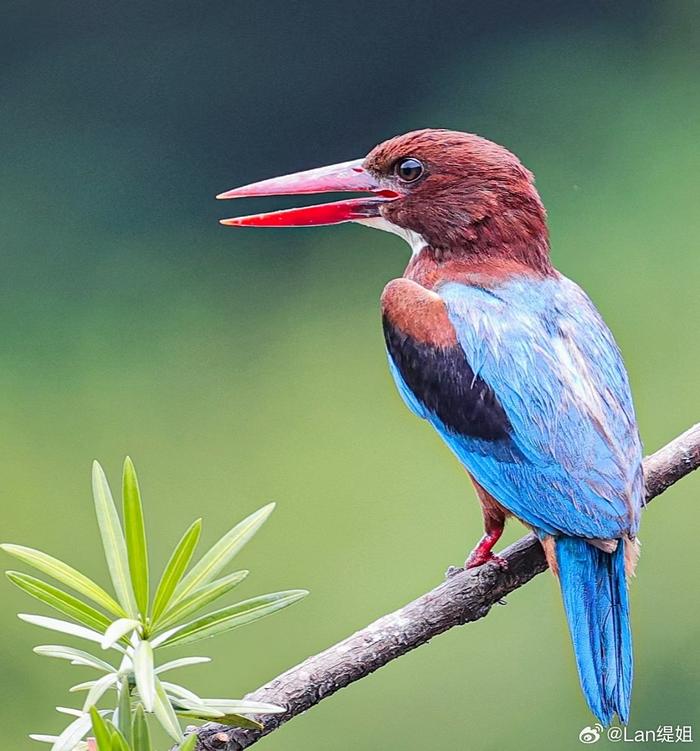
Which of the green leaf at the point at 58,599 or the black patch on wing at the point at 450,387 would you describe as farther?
the black patch on wing at the point at 450,387

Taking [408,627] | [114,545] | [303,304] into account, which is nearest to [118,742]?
[114,545]

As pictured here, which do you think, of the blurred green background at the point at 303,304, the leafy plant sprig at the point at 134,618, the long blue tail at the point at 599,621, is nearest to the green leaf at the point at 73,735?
the leafy plant sprig at the point at 134,618

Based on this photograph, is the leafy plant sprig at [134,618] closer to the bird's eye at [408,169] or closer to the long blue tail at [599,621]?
the long blue tail at [599,621]

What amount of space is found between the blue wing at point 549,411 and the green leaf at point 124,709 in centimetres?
55

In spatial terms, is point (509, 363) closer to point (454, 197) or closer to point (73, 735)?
point (454, 197)

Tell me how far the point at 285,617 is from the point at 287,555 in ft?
0.36

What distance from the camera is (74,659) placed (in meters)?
0.63

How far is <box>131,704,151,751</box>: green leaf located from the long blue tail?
518mm

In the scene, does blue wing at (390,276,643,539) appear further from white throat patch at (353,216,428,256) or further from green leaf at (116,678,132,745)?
green leaf at (116,678,132,745)

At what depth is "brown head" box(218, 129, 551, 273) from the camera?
1.32 metres

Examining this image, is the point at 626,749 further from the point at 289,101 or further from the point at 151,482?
the point at 289,101

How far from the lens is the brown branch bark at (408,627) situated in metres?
0.83

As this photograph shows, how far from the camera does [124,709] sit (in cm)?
64

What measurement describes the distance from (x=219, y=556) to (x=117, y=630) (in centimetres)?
10
